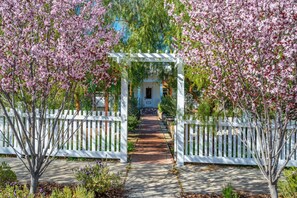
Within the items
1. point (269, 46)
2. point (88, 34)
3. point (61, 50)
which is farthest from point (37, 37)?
point (269, 46)

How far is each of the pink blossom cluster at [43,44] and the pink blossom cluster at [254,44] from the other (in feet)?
5.60

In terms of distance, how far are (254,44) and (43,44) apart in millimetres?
2831

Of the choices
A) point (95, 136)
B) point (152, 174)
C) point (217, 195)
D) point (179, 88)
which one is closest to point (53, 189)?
point (152, 174)

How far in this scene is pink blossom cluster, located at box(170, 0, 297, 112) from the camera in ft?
10.5

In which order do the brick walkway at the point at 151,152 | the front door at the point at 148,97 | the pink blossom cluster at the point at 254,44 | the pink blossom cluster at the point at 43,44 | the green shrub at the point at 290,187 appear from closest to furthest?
the pink blossom cluster at the point at 254,44
the pink blossom cluster at the point at 43,44
the green shrub at the point at 290,187
the brick walkway at the point at 151,152
the front door at the point at 148,97

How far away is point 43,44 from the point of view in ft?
13.0

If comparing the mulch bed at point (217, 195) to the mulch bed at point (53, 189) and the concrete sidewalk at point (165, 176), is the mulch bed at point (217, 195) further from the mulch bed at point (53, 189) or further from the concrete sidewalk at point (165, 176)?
the mulch bed at point (53, 189)

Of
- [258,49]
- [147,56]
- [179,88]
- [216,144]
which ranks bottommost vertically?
[216,144]

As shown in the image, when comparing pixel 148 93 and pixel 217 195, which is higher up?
pixel 148 93

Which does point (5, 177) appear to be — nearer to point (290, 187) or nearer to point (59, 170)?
point (59, 170)

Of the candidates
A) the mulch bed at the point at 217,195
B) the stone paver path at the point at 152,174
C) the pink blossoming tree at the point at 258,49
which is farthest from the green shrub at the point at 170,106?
the pink blossoming tree at the point at 258,49

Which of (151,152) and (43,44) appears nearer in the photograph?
(43,44)

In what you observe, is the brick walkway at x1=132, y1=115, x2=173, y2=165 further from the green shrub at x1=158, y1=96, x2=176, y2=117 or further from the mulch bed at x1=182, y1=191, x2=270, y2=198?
the mulch bed at x1=182, y1=191, x2=270, y2=198

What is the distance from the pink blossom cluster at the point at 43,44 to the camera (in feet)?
12.2
